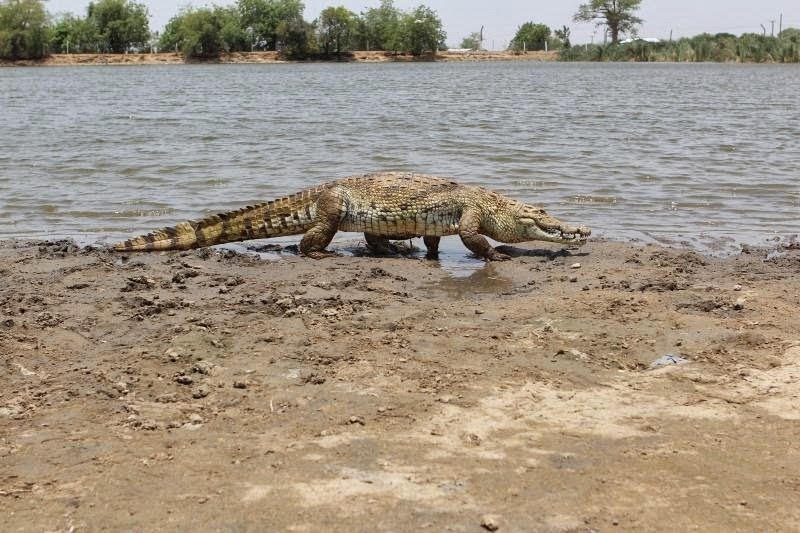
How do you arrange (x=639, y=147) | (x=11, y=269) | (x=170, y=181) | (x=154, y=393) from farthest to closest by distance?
(x=639, y=147)
(x=170, y=181)
(x=11, y=269)
(x=154, y=393)

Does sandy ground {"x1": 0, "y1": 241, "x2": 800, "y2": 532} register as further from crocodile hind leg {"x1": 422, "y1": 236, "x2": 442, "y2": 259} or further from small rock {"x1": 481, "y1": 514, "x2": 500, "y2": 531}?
crocodile hind leg {"x1": 422, "y1": 236, "x2": 442, "y2": 259}

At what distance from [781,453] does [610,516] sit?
97 centimetres

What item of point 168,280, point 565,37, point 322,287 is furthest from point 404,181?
point 565,37

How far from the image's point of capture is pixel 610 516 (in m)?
3.07

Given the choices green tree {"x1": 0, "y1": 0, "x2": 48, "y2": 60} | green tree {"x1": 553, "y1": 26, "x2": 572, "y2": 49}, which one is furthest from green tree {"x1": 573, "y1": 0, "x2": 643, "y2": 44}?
green tree {"x1": 0, "y1": 0, "x2": 48, "y2": 60}

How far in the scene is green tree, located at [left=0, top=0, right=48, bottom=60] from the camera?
275ft

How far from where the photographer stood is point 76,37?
9225cm

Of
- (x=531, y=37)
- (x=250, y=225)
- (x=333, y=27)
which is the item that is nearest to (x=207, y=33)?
(x=333, y=27)

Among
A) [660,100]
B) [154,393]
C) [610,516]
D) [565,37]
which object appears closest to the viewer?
[610,516]

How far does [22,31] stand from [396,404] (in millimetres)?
91209

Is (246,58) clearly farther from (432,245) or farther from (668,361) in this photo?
(668,361)

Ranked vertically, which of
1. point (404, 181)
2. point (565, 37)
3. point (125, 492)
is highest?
point (565, 37)

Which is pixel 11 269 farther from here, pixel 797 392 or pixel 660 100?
pixel 660 100

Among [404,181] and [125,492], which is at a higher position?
[404,181]
